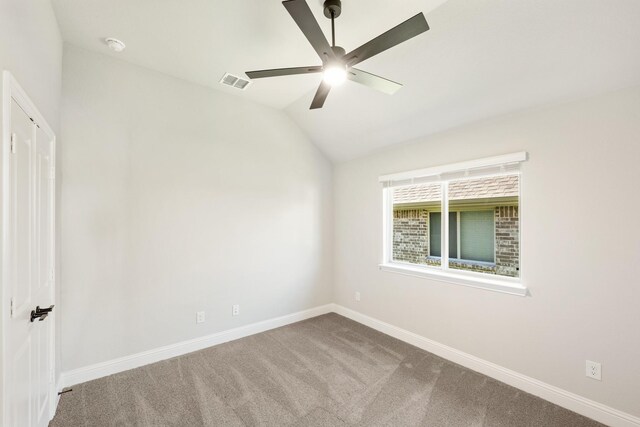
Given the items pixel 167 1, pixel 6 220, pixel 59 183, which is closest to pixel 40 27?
pixel 167 1

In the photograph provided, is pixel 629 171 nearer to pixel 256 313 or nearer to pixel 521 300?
pixel 521 300

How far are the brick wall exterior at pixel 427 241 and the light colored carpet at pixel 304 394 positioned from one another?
3.31ft

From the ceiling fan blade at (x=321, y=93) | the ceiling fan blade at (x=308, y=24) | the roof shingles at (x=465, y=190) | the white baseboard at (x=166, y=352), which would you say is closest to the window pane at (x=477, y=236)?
the roof shingles at (x=465, y=190)

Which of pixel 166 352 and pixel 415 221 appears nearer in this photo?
pixel 166 352

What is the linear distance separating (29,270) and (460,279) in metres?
3.29

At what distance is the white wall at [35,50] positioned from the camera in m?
1.23

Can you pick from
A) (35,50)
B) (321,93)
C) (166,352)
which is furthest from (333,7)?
(166,352)

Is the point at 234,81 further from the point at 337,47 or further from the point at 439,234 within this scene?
the point at 439,234

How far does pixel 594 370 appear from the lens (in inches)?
81.8

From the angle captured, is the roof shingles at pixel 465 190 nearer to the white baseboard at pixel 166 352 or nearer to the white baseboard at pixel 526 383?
the white baseboard at pixel 526 383

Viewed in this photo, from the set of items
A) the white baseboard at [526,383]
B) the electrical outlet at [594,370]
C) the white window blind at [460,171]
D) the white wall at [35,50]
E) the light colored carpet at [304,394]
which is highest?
the white wall at [35,50]

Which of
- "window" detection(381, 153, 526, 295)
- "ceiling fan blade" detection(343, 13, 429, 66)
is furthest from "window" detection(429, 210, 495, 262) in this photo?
"ceiling fan blade" detection(343, 13, 429, 66)

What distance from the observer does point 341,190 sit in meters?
4.30

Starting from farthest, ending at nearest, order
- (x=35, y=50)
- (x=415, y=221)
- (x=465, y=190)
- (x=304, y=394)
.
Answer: (x=415, y=221)
(x=465, y=190)
(x=304, y=394)
(x=35, y=50)
